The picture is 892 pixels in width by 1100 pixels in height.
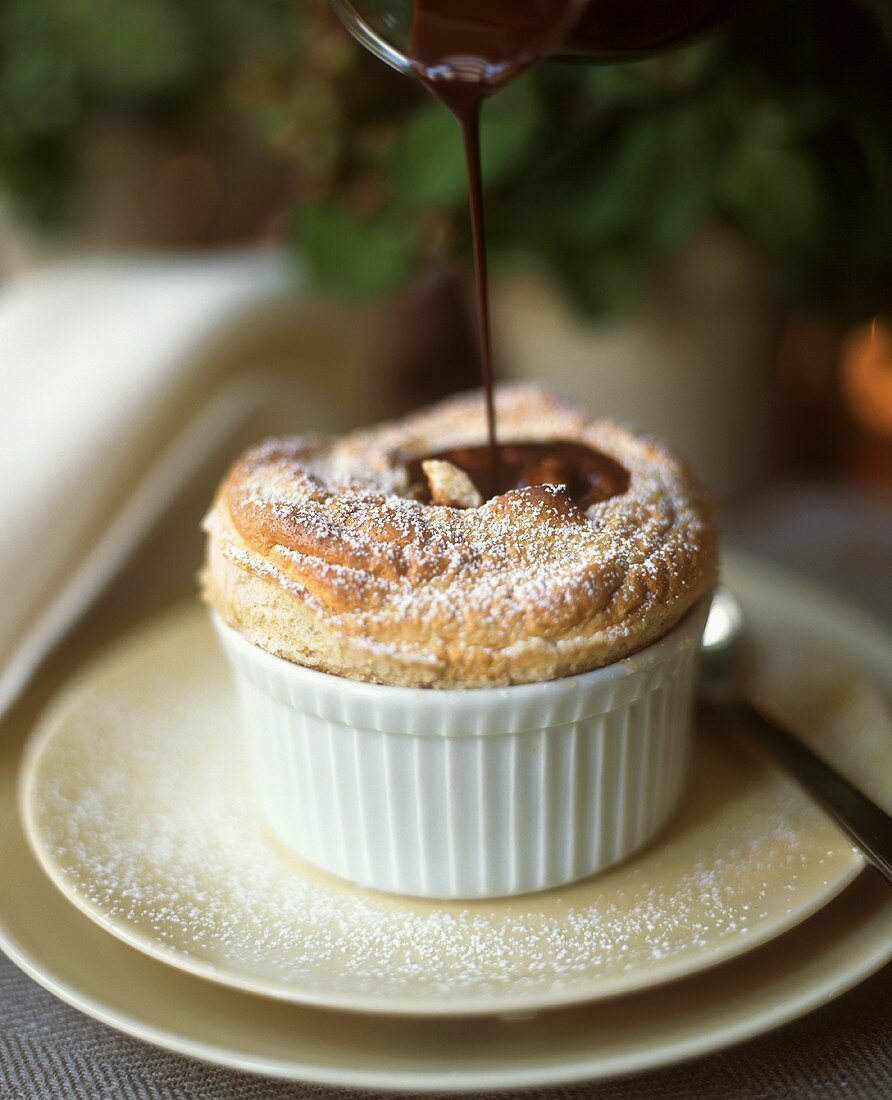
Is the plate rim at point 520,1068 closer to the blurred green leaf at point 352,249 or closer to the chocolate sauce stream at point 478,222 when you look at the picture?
the chocolate sauce stream at point 478,222

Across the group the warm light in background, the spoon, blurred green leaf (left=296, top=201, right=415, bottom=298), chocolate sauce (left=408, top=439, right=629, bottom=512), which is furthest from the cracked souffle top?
the warm light in background

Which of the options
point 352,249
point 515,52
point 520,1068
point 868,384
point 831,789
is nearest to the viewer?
point 520,1068

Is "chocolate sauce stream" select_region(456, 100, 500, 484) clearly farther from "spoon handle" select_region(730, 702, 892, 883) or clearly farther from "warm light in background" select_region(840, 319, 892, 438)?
"warm light in background" select_region(840, 319, 892, 438)

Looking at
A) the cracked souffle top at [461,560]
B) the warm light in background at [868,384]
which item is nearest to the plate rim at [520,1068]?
the cracked souffle top at [461,560]

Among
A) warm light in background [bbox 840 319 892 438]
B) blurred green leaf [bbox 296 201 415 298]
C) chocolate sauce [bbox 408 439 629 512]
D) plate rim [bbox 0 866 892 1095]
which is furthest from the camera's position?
warm light in background [bbox 840 319 892 438]

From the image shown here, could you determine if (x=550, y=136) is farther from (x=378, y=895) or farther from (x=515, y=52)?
(x=378, y=895)

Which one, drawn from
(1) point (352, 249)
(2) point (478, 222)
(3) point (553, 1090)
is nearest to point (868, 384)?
(1) point (352, 249)
